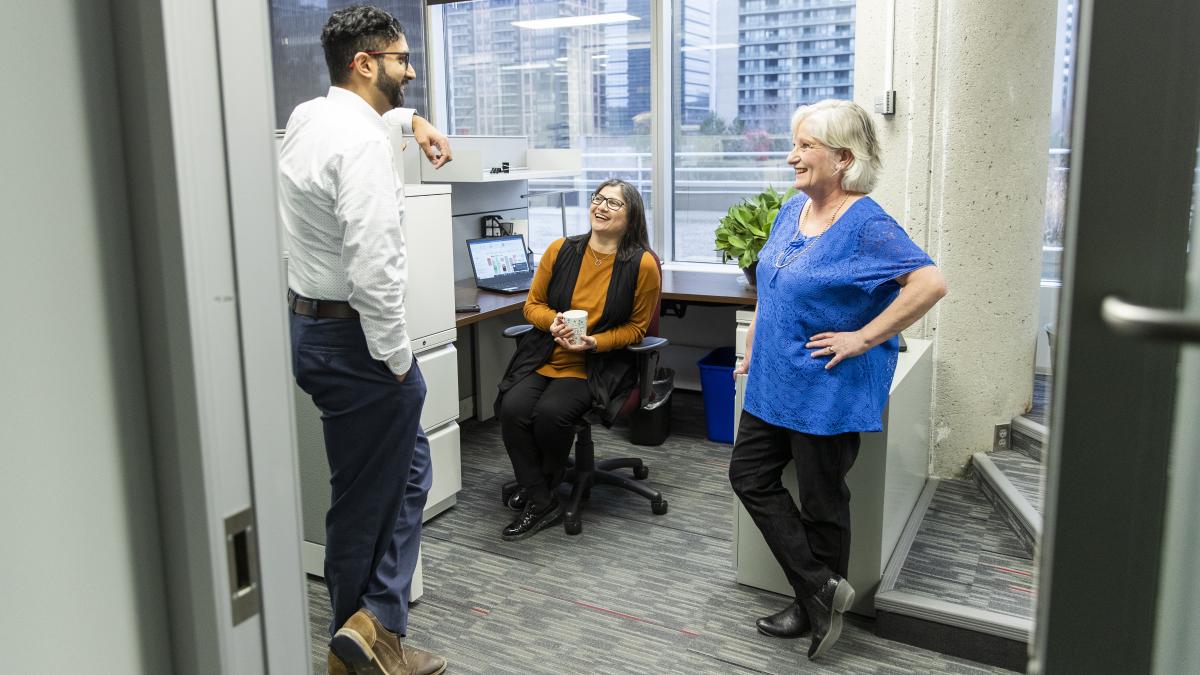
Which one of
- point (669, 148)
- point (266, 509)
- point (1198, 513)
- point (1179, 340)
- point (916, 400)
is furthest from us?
point (669, 148)

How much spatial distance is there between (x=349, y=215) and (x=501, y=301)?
1.63 metres

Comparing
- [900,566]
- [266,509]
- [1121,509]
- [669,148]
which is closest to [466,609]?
[900,566]

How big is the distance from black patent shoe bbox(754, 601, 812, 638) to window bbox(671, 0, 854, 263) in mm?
2385

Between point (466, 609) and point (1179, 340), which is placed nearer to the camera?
point (1179, 340)

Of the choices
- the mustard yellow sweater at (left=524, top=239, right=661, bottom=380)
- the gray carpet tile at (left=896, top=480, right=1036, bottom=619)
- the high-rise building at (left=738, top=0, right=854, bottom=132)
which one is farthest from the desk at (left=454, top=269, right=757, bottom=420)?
the gray carpet tile at (left=896, top=480, right=1036, bottom=619)

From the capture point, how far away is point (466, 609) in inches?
97.6

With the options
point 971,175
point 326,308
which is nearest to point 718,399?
point 971,175

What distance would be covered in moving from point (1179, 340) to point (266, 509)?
2.22 feet

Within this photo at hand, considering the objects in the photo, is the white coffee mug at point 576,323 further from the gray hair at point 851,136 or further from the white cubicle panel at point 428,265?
the gray hair at point 851,136

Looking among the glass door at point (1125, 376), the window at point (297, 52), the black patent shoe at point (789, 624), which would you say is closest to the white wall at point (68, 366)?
the glass door at point (1125, 376)

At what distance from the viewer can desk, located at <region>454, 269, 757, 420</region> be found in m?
3.51

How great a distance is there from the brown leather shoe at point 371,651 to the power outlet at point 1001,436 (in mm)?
1958

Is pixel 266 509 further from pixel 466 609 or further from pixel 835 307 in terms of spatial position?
pixel 466 609

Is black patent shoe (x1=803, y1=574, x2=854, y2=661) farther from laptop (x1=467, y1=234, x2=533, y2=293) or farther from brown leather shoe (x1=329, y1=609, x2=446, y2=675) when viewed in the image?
laptop (x1=467, y1=234, x2=533, y2=293)
